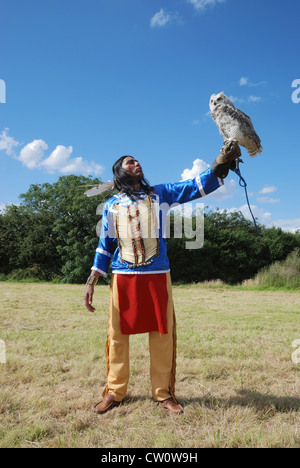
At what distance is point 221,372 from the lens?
3334 mm

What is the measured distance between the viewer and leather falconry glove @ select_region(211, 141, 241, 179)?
2.44 metres

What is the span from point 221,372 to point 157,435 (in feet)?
4.39

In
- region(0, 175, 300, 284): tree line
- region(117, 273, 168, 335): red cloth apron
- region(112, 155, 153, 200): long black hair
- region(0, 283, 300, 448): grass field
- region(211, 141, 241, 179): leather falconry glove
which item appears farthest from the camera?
region(0, 175, 300, 284): tree line

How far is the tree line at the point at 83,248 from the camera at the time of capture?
1716cm

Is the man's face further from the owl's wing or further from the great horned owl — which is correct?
the owl's wing

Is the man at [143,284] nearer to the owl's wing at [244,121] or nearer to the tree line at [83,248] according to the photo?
the owl's wing at [244,121]

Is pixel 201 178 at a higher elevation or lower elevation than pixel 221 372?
higher

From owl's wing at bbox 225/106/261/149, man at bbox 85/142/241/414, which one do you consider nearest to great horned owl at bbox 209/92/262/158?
owl's wing at bbox 225/106/261/149

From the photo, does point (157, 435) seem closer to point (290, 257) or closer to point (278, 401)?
point (278, 401)

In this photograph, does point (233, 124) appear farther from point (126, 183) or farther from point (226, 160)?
point (126, 183)

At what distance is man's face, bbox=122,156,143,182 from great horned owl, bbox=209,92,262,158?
70cm
